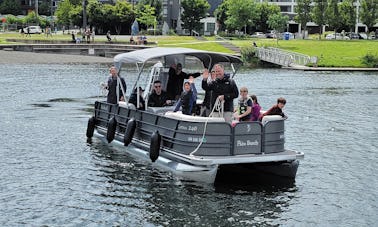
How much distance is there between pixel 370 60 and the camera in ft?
241

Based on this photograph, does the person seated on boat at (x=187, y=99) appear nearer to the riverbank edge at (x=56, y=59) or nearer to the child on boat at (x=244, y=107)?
the child on boat at (x=244, y=107)

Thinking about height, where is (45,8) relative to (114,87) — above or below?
above

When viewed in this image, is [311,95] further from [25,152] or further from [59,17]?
[59,17]

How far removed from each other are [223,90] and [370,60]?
5953 centimetres

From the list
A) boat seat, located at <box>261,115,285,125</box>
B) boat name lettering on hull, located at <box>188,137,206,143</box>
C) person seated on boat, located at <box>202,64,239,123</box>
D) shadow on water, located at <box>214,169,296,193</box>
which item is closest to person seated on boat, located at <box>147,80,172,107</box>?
person seated on boat, located at <box>202,64,239,123</box>

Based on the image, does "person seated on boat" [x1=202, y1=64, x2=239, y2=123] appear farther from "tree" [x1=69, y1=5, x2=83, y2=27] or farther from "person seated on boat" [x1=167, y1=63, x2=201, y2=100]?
"tree" [x1=69, y1=5, x2=83, y2=27]

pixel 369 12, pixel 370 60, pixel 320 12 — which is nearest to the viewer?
pixel 370 60

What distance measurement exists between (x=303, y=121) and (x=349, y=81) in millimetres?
26592

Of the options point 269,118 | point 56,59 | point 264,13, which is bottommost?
point 56,59

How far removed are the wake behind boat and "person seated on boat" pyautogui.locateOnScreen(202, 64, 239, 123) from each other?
0.93 metres

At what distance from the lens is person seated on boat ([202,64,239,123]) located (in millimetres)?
17438

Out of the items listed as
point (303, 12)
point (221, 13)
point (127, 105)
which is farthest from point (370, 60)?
point (221, 13)

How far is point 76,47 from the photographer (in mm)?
82312

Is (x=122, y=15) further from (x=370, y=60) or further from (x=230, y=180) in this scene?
(x=230, y=180)
